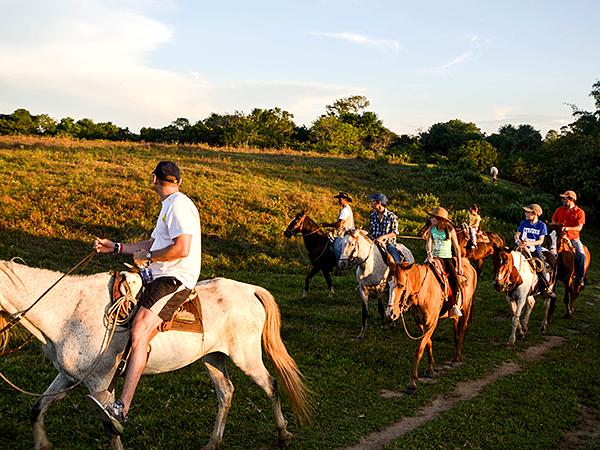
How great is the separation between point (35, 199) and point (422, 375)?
1522 cm

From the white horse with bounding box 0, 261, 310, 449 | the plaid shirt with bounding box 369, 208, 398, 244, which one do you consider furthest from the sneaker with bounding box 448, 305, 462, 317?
the white horse with bounding box 0, 261, 310, 449

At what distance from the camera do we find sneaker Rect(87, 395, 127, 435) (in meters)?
4.15

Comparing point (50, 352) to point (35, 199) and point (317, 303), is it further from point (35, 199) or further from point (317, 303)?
point (35, 199)

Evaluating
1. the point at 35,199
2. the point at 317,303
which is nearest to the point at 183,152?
the point at 35,199

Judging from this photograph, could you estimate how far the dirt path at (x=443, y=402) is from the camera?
231 inches

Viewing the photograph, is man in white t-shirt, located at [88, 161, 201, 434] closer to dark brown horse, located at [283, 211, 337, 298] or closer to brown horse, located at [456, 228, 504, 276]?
brown horse, located at [456, 228, 504, 276]

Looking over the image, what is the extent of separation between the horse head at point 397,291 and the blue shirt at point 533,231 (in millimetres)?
4930

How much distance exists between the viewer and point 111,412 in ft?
13.8

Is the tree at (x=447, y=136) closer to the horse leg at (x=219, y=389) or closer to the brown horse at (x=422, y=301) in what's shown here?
the brown horse at (x=422, y=301)

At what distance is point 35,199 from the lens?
1738 cm

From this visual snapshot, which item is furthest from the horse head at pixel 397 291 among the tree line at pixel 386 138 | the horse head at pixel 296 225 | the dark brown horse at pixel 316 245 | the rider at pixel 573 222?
the tree line at pixel 386 138

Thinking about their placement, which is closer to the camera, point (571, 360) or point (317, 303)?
point (571, 360)

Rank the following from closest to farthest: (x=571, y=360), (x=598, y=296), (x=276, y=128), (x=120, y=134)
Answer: (x=571, y=360), (x=598, y=296), (x=276, y=128), (x=120, y=134)

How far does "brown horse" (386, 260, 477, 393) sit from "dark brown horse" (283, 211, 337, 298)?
5.00 m
